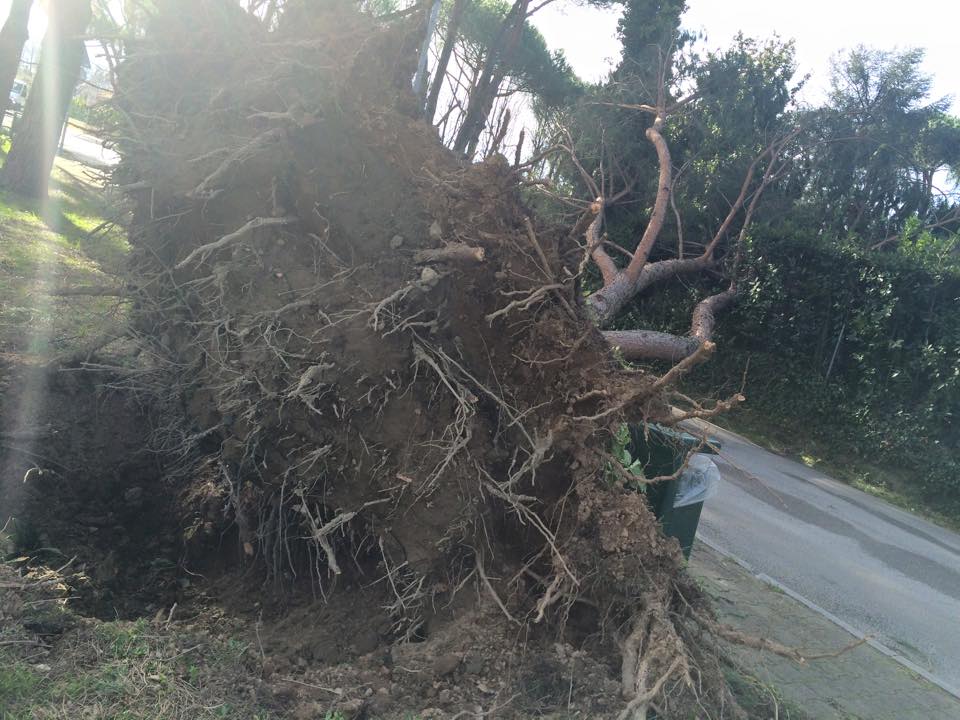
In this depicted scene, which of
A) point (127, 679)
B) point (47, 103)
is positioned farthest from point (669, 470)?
point (47, 103)

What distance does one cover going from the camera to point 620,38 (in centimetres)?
1880

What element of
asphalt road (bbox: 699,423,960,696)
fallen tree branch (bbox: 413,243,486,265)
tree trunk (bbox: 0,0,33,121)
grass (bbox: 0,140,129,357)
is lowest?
asphalt road (bbox: 699,423,960,696)

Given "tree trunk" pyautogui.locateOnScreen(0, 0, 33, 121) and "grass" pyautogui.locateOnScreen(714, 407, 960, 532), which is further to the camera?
"grass" pyautogui.locateOnScreen(714, 407, 960, 532)

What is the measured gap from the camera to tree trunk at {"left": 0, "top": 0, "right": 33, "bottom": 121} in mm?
12977

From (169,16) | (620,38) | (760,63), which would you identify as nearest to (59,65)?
(169,16)

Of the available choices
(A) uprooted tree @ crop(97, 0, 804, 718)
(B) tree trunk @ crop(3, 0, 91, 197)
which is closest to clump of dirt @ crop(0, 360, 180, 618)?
(A) uprooted tree @ crop(97, 0, 804, 718)

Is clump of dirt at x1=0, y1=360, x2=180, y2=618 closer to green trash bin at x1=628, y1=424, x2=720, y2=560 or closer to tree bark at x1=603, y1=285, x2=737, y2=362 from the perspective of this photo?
green trash bin at x1=628, y1=424, x2=720, y2=560

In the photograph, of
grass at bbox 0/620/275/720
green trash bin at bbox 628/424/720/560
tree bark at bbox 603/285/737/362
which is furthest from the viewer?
tree bark at bbox 603/285/737/362

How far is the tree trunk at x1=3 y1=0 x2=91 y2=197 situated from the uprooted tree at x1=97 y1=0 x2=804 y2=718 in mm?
8326

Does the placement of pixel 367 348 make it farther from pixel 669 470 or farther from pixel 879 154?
pixel 879 154

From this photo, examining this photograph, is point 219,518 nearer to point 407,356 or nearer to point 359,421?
point 359,421

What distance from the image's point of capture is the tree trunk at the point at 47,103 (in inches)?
477

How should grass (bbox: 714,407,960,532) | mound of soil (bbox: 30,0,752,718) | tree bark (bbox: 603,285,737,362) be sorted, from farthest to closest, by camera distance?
grass (bbox: 714,407,960,532) < tree bark (bbox: 603,285,737,362) < mound of soil (bbox: 30,0,752,718)

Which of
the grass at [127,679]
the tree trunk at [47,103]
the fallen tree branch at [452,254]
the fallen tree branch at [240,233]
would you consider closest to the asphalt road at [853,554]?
the fallen tree branch at [452,254]
